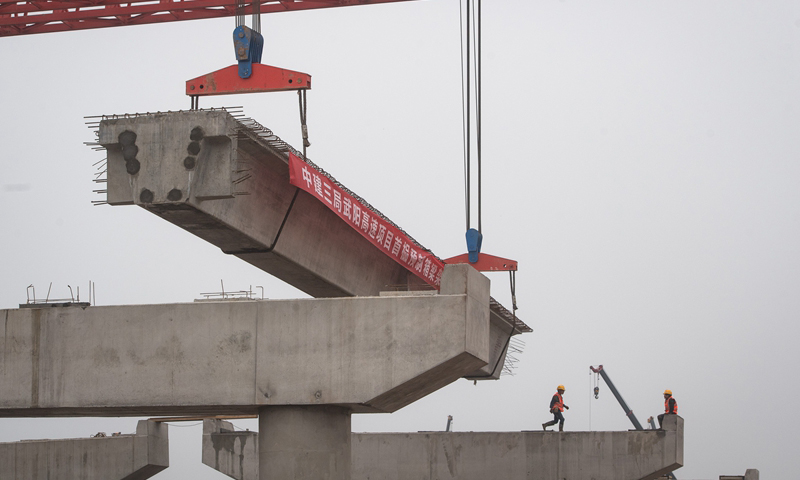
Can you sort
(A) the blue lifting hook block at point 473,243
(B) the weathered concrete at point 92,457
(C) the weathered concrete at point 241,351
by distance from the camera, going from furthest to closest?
(B) the weathered concrete at point 92,457, (A) the blue lifting hook block at point 473,243, (C) the weathered concrete at point 241,351

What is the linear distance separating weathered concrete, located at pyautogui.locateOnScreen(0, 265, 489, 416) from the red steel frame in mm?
15632

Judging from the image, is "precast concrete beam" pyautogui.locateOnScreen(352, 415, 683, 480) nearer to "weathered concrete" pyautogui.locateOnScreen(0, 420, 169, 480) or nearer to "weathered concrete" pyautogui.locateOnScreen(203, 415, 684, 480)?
"weathered concrete" pyautogui.locateOnScreen(203, 415, 684, 480)

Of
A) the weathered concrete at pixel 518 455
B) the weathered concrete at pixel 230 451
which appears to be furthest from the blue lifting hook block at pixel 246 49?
the weathered concrete at pixel 518 455

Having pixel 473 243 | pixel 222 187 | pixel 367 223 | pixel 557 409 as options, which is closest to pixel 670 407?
pixel 557 409

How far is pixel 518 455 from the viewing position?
30.0 m

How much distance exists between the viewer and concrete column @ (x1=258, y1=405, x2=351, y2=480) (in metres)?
18.1

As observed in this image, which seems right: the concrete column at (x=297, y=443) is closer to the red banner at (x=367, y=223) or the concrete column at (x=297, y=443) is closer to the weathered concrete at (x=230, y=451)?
the red banner at (x=367, y=223)

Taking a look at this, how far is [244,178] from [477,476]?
1395 centimetres

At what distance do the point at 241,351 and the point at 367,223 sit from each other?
4.63 metres

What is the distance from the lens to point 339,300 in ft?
59.0

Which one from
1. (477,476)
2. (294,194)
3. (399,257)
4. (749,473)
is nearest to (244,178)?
(294,194)

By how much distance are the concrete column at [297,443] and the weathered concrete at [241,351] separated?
0.35 m

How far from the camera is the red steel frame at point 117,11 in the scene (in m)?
32.2

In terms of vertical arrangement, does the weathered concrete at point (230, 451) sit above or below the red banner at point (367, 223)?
below
